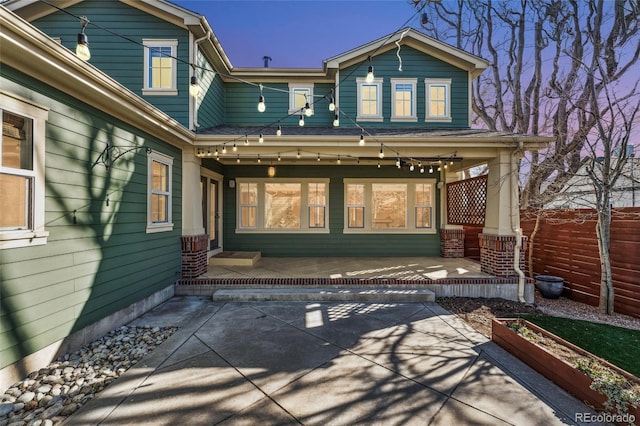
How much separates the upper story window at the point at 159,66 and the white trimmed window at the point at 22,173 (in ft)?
13.2

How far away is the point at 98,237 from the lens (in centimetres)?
361

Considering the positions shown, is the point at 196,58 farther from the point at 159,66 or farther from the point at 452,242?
the point at 452,242

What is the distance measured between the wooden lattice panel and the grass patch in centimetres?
251

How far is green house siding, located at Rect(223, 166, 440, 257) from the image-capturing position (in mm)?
8195

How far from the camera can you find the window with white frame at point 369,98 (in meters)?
7.95

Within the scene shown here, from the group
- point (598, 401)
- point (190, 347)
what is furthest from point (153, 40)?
point (598, 401)

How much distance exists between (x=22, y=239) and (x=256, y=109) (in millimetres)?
6478

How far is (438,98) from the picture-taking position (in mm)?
7969

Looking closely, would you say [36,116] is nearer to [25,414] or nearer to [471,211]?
[25,414]

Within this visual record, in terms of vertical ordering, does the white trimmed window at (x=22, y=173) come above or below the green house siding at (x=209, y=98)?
below

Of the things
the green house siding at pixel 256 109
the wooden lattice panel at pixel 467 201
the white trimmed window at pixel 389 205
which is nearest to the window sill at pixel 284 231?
the white trimmed window at pixel 389 205

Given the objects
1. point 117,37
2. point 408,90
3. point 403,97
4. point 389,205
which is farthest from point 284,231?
point 117,37

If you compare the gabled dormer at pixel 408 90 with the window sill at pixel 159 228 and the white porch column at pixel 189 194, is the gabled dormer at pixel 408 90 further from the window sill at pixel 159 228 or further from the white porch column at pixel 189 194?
the window sill at pixel 159 228

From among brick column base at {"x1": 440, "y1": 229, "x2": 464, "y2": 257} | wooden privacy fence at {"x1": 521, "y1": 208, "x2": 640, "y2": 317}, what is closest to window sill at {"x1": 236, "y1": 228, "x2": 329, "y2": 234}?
brick column base at {"x1": 440, "y1": 229, "x2": 464, "y2": 257}
